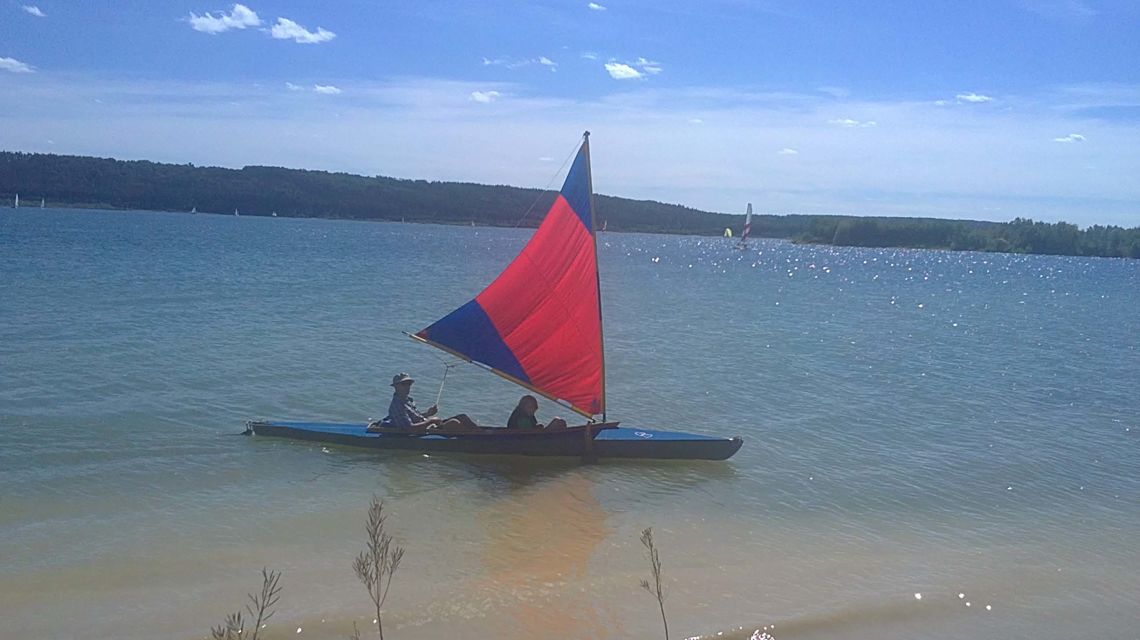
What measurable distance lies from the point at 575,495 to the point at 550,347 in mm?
2715

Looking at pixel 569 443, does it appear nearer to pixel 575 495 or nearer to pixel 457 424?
pixel 575 495

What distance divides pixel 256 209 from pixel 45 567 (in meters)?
167

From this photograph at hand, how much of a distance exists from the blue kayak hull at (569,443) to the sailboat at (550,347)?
0.01 m

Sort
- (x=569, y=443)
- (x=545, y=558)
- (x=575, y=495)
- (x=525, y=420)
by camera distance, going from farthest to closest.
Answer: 1. (x=525, y=420)
2. (x=569, y=443)
3. (x=575, y=495)
4. (x=545, y=558)

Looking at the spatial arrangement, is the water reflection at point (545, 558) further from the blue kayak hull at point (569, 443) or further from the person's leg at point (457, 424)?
the person's leg at point (457, 424)

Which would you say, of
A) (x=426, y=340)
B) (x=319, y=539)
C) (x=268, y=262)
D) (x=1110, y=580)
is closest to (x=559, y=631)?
(x=319, y=539)

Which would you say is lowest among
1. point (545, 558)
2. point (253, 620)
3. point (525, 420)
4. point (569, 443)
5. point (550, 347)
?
point (253, 620)

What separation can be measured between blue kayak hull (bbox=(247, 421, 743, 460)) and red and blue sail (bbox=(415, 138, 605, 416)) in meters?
0.64

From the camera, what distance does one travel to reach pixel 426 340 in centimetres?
1541

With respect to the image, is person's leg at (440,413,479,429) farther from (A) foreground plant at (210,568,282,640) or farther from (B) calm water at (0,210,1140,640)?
(A) foreground plant at (210,568,282,640)

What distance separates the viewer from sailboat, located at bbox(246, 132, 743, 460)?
1476 centimetres

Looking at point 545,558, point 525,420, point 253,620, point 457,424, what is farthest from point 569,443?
point 253,620

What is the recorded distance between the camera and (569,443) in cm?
1477

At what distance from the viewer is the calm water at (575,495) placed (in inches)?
370
